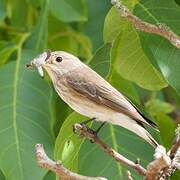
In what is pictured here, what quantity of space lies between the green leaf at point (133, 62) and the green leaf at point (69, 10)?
34.9 inches

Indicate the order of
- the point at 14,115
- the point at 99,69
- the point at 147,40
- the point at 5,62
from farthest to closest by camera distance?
the point at 5,62 → the point at 14,115 → the point at 99,69 → the point at 147,40

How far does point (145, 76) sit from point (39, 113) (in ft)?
1.63

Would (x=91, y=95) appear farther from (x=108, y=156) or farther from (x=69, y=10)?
Answer: (x=69, y=10)

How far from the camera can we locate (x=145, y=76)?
2.77 metres

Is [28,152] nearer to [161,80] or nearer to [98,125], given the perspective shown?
[98,125]

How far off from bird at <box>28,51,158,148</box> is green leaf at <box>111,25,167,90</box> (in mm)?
147

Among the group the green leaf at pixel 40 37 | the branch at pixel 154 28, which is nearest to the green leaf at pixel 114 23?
the branch at pixel 154 28

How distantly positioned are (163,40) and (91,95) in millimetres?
326

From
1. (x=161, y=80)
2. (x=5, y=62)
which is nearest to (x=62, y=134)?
(x=161, y=80)

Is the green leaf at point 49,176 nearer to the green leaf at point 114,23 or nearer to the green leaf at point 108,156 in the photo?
the green leaf at point 108,156

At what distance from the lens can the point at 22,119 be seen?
2947 mm

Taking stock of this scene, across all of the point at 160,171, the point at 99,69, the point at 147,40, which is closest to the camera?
the point at 160,171

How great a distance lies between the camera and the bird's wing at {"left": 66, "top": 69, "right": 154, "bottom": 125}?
243 cm

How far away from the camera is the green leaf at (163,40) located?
97.8 inches
